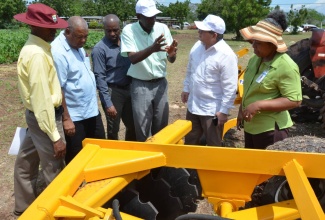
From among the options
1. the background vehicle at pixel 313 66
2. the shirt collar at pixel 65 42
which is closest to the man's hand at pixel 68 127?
the shirt collar at pixel 65 42

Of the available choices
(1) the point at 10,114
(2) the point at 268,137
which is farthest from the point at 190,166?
(1) the point at 10,114

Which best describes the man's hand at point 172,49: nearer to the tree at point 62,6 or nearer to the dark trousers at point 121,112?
the dark trousers at point 121,112

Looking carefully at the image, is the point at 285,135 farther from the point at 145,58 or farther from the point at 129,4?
the point at 129,4

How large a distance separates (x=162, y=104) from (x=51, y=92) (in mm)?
1432

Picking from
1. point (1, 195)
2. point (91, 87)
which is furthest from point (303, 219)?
point (1, 195)

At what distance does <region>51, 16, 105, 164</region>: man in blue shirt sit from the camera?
325 cm

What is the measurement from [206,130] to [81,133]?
1.19 m

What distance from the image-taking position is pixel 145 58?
12.2 ft

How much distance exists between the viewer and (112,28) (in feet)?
13.3

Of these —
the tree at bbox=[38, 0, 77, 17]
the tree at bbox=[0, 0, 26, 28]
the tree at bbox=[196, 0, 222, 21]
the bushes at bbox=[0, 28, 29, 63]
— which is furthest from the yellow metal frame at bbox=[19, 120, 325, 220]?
the tree at bbox=[38, 0, 77, 17]

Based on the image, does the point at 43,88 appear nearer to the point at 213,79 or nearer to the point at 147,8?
the point at 147,8

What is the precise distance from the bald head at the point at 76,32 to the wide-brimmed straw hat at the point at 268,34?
4.40 feet

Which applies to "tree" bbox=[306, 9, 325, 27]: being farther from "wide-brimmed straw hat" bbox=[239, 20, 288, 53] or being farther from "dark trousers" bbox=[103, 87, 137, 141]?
"wide-brimmed straw hat" bbox=[239, 20, 288, 53]

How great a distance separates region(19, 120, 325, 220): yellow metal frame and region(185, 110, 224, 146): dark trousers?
1214 millimetres
